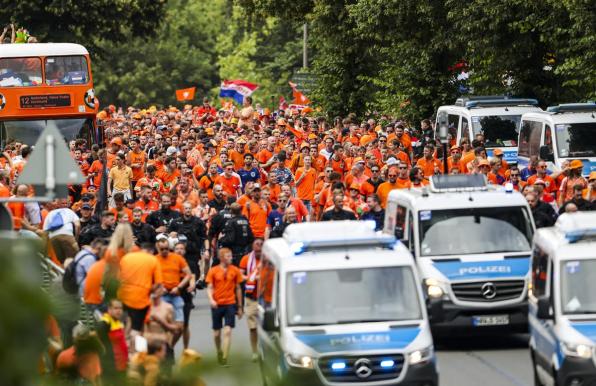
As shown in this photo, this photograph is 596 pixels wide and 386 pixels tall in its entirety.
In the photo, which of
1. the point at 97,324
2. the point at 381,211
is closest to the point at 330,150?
the point at 381,211

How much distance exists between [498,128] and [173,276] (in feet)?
47.7

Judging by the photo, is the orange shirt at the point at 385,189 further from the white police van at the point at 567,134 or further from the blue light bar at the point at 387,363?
the blue light bar at the point at 387,363

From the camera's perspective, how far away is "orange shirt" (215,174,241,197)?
23.4 metres

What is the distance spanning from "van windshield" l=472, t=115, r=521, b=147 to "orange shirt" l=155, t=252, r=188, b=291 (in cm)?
1376

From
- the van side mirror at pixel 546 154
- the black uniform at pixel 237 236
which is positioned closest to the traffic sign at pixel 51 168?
the black uniform at pixel 237 236

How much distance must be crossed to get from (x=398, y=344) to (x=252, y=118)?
30.0 m

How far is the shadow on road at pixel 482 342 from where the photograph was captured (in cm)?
1644

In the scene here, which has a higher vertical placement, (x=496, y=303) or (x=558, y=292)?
(x=558, y=292)

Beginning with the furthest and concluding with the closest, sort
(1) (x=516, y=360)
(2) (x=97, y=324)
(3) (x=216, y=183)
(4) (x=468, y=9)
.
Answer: (4) (x=468, y=9) → (3) (x=216, y=183) → (1) (x=516, y=360) → (2) (x=97, y=324)

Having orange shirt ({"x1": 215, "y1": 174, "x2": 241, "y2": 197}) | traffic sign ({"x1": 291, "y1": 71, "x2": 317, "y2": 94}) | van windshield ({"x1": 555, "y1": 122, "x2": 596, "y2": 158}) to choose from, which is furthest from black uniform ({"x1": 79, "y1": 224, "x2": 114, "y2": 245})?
traffic sign ({"x1": 291, "y1": 71, "x2": 317, "y2": 94})

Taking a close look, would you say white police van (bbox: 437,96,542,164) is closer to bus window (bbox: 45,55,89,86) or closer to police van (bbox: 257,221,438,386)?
bus window (bbox: 45,55,89,86)

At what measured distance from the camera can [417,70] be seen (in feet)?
129

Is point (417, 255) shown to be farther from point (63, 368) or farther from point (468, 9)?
point (468, 9)

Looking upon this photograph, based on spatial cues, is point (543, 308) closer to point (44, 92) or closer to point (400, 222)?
point (400, 222)
